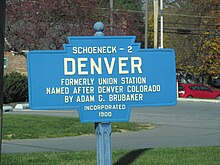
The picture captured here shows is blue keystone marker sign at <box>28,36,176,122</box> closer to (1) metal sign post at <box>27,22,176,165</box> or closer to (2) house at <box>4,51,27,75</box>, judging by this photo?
(1) metal sign post at <box>27,22,176,165</box>

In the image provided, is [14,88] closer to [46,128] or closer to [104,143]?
[46,128]

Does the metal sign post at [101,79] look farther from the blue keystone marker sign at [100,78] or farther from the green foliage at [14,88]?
the green foliage at [14,88]

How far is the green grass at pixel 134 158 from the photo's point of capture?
10.4m

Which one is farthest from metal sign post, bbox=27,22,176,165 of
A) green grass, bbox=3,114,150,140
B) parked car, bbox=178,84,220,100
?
parked car, bbox=178,84,220,100

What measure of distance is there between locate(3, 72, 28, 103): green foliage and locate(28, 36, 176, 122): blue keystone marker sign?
26042 millimetres

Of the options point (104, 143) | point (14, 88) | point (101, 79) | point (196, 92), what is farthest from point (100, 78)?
point (196, 92)

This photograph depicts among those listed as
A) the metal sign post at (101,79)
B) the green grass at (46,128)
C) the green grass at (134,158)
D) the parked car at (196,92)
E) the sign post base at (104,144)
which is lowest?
the parked car at (196,92)

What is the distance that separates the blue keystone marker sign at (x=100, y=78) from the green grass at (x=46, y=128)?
852 centimetres

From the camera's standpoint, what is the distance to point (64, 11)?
1083 inches

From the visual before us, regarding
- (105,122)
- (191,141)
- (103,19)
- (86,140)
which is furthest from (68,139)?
(103,19)

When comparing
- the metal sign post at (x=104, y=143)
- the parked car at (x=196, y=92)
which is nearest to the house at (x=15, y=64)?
the parked car at (x=196, y=92)

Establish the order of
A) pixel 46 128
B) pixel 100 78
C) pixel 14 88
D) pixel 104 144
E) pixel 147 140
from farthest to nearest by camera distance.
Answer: pixel 14 88, pixel 46 128, pixel 147 140, pixel 104 144, pixel 100 78

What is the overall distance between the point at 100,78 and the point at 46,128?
33.1 ft

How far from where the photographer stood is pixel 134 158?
10875mm
